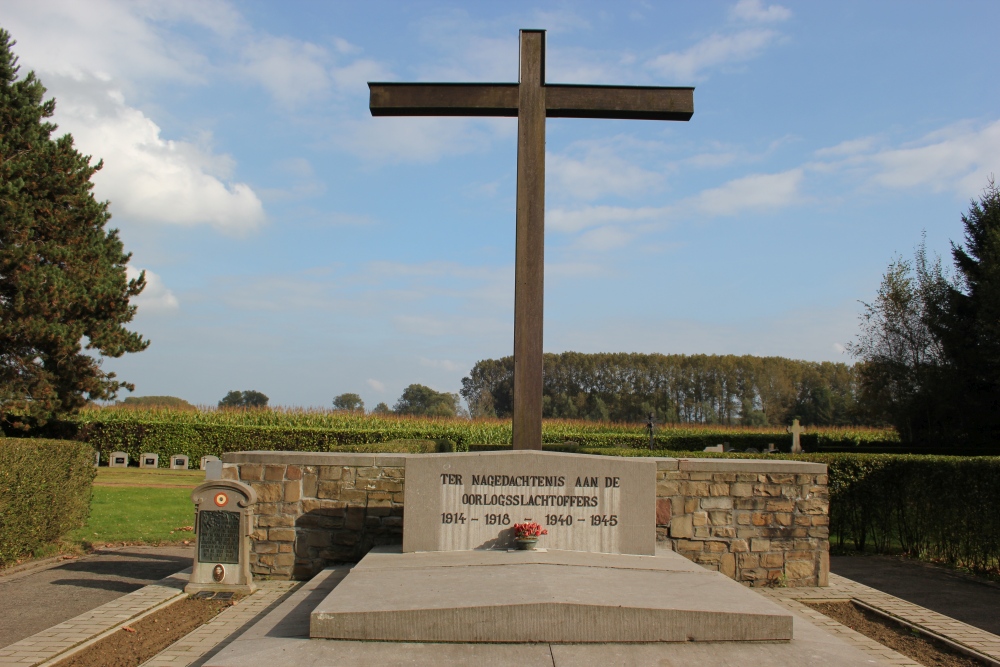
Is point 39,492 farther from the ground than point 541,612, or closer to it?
farther from the ground

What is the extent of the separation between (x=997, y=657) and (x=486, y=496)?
150 inches

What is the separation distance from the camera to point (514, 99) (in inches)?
292

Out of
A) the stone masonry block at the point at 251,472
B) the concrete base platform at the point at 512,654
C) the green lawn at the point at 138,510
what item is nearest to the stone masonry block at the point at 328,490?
the stone masonry block at the point at 251,472

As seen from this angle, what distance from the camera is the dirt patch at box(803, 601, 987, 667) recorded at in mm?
5488

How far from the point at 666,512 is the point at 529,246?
9.33 ft

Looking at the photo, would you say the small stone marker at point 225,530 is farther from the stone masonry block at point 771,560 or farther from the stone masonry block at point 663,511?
the stone masonry block at point 771,560

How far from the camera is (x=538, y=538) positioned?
629 cm

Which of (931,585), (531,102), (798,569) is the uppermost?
(531,102)

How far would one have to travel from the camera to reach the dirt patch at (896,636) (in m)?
5.49

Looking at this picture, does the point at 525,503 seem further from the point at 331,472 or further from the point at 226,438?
the point at 226,438

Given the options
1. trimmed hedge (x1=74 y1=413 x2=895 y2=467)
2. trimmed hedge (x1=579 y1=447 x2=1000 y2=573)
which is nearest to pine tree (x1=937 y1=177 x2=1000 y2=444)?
trimmed hedge (x1=74 y1=413 x2=895 y2=467)

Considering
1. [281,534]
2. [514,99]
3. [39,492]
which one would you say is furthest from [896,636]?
[39,492]

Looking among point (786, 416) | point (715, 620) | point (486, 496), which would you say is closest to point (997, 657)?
point (715, 620)

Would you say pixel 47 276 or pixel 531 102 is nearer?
pixel 531 102
